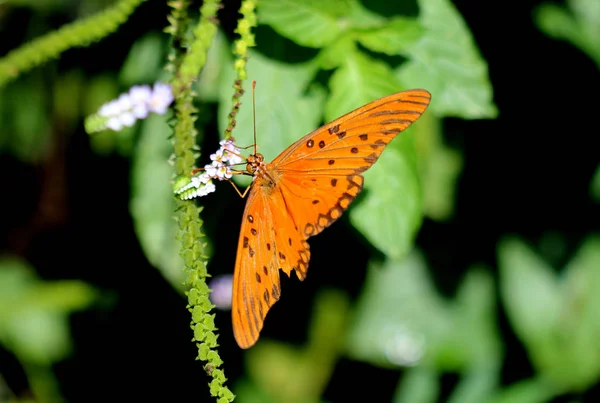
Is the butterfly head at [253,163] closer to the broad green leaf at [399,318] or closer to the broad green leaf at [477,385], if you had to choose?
the broad green leaf at [399,318]

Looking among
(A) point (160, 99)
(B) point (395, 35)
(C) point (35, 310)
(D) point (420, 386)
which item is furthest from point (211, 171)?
→ (D) point (420, 386)

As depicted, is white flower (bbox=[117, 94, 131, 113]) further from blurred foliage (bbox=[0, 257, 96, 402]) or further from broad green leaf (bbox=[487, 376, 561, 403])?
broad green leaf (bbox=[487, 376, 561, 403])

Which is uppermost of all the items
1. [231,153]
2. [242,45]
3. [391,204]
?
[242,45]

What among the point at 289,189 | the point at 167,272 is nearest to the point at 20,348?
the point at 167,272

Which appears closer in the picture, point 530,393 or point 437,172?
point 437,172

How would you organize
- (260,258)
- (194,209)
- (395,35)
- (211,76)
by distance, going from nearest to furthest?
(194,209)
(260,258)
(395,35)
(211,76)

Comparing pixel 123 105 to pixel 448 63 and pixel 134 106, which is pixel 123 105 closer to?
pixel 134 106

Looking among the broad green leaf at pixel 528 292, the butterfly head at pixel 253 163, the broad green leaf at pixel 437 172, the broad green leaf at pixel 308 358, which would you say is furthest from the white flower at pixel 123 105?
the broad green leaf at pixel 528 292

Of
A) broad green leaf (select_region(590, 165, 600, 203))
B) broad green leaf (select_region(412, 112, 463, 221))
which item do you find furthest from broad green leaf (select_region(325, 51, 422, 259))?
broad green leaf (select_region(590, 165, 600, 203))
